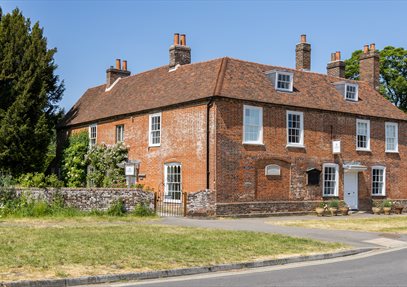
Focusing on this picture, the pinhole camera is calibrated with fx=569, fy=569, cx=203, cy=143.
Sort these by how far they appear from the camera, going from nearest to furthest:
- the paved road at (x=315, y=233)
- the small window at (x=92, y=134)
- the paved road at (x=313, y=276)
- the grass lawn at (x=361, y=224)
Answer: the paved road at (x=313, y=276)
the paved road at (x=315, y=233)
the grass lawn at (x=361, y=224)
the small window at (x=92, y=134)

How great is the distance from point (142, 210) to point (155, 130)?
24.4 ft

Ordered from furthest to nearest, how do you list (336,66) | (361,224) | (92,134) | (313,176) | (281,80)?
(336,66)
(92,134)
(281,80)
(313,176)
(361,224)

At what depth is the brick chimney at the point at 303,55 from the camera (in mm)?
36062

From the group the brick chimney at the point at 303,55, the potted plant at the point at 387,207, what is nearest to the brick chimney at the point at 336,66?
the brick chimney at the point at 303,55

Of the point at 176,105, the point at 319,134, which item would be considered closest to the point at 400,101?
the point at 319,134

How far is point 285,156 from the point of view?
29703 mm

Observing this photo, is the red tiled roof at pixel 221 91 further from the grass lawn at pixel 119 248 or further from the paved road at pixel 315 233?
the grass lawn at pixel 119 248

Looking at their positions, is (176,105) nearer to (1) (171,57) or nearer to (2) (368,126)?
(1) (171,57)

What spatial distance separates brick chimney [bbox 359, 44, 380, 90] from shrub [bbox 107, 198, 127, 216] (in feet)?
69.0

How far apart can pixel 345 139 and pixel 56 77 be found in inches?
771

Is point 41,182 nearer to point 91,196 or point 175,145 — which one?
point 91,196

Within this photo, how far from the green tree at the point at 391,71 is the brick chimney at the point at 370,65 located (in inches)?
693

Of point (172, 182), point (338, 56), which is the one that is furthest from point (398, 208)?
point (172, 182)

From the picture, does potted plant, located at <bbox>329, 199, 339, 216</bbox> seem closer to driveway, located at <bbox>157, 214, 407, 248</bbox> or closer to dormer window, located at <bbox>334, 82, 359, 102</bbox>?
driveway, located at <bbox>157, 214, 407, 248</bbox>
